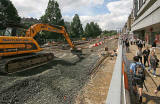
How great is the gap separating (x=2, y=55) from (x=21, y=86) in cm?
324

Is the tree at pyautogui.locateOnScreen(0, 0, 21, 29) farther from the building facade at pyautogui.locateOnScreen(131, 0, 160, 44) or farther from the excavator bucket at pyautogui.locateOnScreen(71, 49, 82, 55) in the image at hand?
the building facade at pyautogui.locateOnScreen(131, 0, 160, 44)

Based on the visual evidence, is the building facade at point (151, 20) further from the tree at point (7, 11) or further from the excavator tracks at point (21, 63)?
the tree at point (7, 11)

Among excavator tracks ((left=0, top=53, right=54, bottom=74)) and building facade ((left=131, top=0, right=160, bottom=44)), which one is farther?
building facade ((left=131, top=0, right=160, bottom=44))

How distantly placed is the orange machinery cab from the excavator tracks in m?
0.50

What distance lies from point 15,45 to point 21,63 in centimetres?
145

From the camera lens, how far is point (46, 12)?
43781mm

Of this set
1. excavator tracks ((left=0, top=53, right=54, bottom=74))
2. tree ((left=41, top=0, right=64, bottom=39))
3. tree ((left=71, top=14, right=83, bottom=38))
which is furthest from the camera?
tree ((left=71, top=14, right=83, bottom=38))

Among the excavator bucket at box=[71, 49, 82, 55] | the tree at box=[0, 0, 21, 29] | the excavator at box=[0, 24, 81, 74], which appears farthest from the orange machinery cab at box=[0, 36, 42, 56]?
the tree at box=[0, 0, 21, 29]

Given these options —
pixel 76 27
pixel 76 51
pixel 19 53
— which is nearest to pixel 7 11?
pixel 76 51

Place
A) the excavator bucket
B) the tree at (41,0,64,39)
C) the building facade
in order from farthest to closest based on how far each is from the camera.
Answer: the tree at (41,0,64,39) → the building facade → the excavator bucket

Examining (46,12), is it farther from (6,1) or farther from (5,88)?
(5,88)

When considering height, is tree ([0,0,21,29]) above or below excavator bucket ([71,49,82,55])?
above

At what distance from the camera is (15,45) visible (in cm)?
816

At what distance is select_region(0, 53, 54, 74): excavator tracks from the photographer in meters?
7.43
